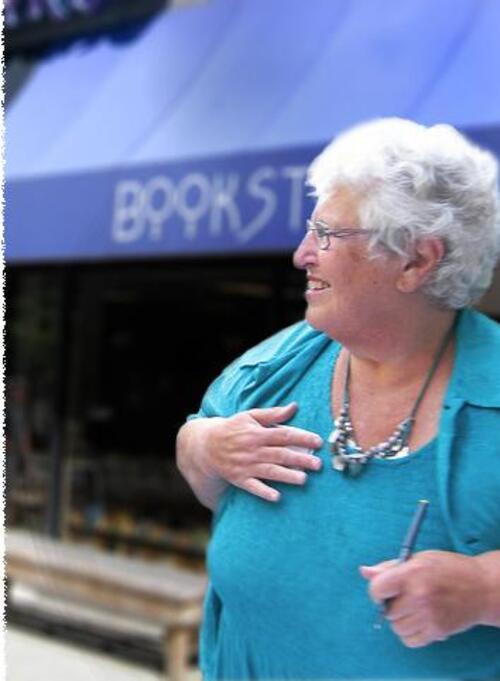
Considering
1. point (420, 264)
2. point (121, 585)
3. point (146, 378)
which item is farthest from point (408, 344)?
point (146, 378)

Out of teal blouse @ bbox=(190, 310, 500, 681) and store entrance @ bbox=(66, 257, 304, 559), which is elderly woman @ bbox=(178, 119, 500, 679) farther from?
store entrance @ bbox=(66, 257, 304, 559)

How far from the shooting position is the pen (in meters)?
1.09

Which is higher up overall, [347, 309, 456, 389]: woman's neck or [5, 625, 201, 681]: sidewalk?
[347, 309, 456, 389]: woman's neck

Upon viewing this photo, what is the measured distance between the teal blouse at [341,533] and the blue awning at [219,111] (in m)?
2.09

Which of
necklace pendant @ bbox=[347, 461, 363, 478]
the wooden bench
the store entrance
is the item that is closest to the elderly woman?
necklace pendant @ bbox=[347, 461, 363, 478]

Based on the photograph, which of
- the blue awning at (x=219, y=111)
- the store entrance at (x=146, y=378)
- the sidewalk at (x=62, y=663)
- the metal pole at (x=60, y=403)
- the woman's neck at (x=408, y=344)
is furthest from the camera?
the metal pole at (x=60, y=403)

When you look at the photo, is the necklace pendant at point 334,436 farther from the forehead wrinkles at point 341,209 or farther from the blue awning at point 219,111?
the blue awning at point 219,111

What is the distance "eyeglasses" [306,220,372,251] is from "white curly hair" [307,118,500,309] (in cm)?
2

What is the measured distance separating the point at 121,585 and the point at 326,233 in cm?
356

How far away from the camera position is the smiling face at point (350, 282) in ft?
3.85

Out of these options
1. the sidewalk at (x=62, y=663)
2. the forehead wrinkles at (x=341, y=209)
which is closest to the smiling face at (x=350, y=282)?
the forehead wrinkles at (x=341, y=209)

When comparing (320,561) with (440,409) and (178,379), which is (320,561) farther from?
(178,379)

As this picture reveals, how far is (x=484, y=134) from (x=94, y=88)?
7.73 ft

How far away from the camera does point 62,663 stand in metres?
4.34
